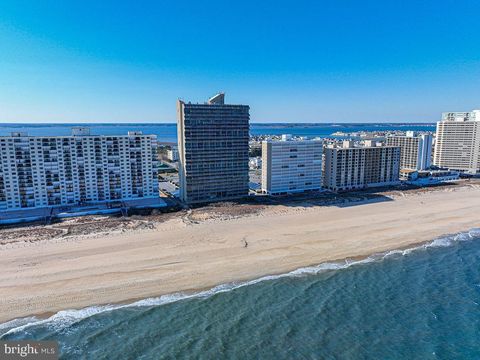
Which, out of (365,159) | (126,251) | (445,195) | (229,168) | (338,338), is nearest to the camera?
(338,338)

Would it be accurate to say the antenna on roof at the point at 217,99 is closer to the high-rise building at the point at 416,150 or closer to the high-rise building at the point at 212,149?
the high-rise building at the point at 212,149

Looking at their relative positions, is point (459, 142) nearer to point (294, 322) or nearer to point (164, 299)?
point (294, 322)

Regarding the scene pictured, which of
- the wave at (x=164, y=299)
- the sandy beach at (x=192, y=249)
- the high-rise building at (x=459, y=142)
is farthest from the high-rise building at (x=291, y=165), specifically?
the high-rise building at (x=459, y=142)

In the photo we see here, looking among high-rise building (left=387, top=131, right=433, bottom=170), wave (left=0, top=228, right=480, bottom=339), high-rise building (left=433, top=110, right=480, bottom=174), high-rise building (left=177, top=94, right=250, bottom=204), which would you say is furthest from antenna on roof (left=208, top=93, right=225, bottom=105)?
high-rise building (left=433, top=110, right=480, bottom=174)

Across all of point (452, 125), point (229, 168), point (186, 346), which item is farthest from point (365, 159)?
point (186, 346)

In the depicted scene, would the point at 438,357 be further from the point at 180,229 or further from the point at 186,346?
the point at 180,229

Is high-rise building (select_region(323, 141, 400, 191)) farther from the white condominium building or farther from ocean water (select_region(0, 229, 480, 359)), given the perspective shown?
ocean water (select_region(0, 229, 480, 359))
